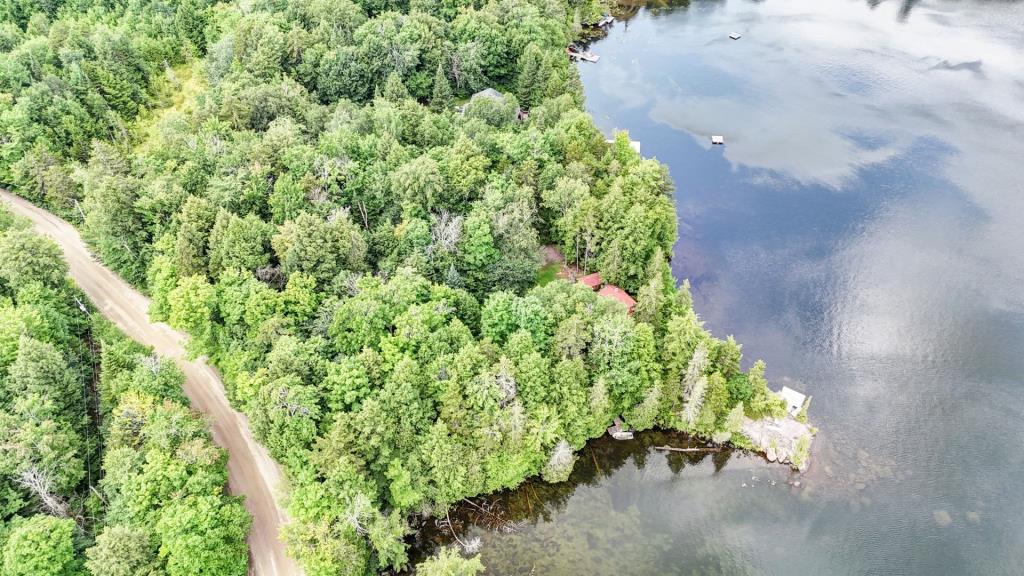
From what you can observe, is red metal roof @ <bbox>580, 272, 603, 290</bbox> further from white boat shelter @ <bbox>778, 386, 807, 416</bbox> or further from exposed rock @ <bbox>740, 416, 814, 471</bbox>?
white boat shelter @ <bbox>778, 386, 807, 416</bbox>

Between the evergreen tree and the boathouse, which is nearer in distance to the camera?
the boathouse

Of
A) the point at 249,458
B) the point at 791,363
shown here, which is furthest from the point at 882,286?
the point at 249,458

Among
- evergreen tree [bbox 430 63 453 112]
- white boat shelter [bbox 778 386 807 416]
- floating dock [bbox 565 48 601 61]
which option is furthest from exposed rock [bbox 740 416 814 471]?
floating dock [bbox 565 48 601 61]

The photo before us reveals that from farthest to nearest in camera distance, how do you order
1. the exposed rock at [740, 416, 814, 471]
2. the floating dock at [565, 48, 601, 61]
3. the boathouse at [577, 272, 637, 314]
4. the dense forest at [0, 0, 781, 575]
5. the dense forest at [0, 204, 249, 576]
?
the floating dock at [565, 48, 601, 61] → the boathouse at [577, 272, 637, 314] → the exposed rock at [740, 416, 814, 471] → the dense forest at [0, 0, 781, 575] → the dense forest at [0, 204, 249, 576]

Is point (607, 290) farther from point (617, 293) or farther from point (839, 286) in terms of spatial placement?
point (839, 286)

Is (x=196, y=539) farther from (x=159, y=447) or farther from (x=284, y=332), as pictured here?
(x=284, y=332)

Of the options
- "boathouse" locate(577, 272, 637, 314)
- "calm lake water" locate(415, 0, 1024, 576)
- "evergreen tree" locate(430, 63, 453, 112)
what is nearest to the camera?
"calm lake water" locate(415, 0, 1024, 576)

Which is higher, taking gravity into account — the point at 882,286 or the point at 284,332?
the point at 284,332

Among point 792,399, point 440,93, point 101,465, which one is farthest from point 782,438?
point 440,93
